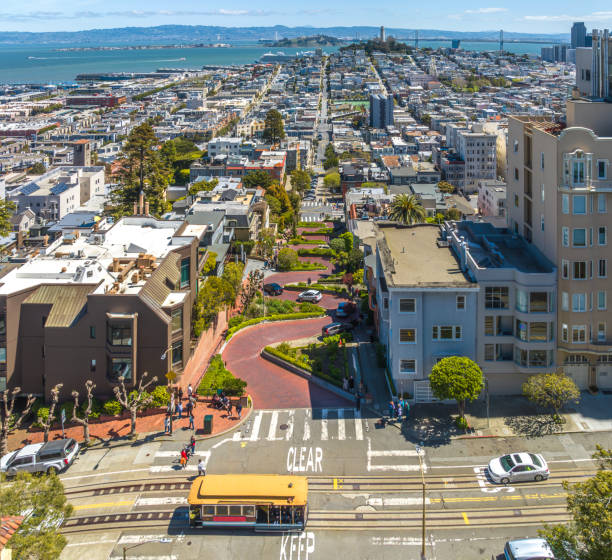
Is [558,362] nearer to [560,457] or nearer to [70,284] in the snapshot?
[560,457]

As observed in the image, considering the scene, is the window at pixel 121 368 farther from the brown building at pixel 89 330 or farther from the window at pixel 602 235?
the window at pixel 602 235

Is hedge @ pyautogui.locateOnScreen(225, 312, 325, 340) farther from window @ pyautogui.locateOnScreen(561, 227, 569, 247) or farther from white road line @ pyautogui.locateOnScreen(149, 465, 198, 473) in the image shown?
window @ pyautogui.locateOnScreen(561, 227, 569, 247)

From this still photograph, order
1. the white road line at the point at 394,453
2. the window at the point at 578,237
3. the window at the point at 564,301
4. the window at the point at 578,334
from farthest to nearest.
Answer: the window at the point at 578,334 < the window at the point at 564,301 < the window at the point at 578,237 < the white road line at the point at 394,453

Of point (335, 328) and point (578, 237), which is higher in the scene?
point (578, 237)

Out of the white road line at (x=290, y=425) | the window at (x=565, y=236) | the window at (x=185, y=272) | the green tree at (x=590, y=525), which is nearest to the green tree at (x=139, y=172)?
the window at (x=185, y=272)

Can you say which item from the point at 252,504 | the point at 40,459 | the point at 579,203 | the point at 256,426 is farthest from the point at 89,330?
the point at 579,203

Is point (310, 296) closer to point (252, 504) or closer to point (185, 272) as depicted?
point (185, 272)
